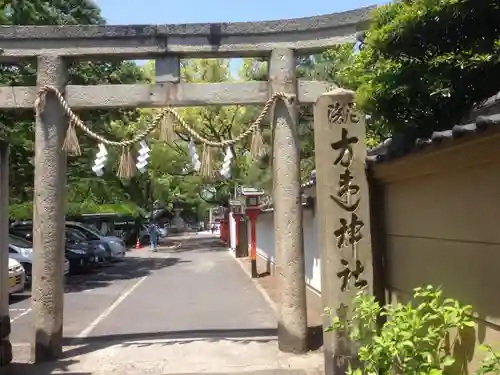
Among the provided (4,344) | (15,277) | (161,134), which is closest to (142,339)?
(4,344)

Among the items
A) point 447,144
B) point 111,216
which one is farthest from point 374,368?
point 111,216

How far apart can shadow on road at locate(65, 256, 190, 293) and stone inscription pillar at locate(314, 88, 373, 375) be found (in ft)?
44.8

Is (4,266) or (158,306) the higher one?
(4,266)

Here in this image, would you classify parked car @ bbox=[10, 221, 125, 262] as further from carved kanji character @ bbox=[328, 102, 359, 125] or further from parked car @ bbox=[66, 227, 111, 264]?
carved kanji character @ bbox=[328, 102, 359, 125]

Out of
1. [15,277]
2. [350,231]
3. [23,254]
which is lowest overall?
[15,277]

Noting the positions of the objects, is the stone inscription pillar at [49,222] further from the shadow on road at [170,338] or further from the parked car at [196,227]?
the parked car at [196,227]

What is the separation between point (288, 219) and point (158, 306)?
6752 millimetres

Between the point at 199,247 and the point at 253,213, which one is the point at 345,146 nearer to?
the point at 253,213

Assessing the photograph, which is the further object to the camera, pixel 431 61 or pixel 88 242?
pixel 88 242

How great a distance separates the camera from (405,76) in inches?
172

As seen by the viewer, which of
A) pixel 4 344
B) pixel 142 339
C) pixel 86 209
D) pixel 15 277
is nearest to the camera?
A: pixel 4 344

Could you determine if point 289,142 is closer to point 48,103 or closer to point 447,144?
point 48,103

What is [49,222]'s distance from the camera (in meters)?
8.74

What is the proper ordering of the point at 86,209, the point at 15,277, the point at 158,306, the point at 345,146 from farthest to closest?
the point at 86,209 → the point at 15,277 → the point at 158,306 → the point at 345,146
